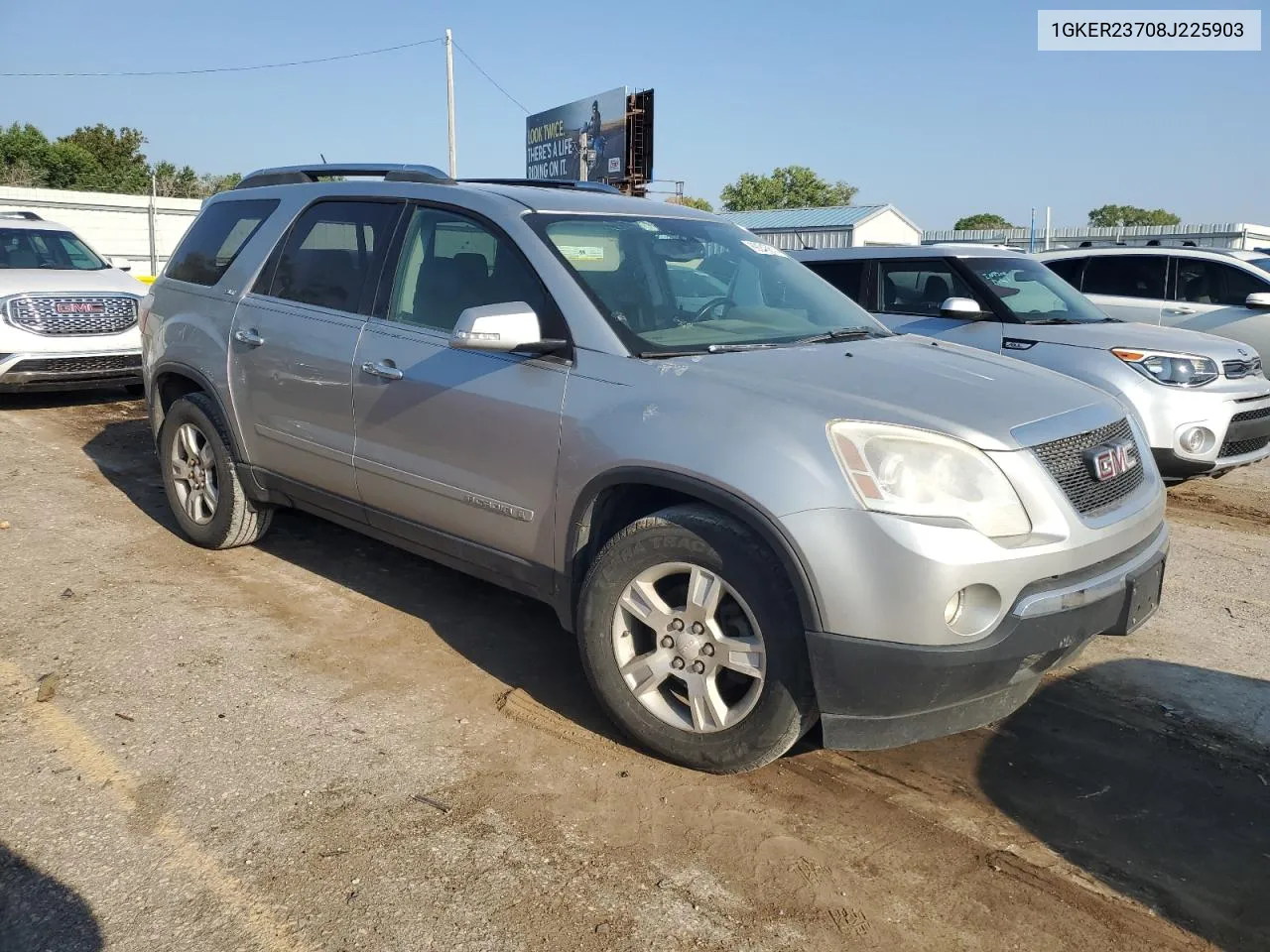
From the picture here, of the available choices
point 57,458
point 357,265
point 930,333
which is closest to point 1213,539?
point 930,333

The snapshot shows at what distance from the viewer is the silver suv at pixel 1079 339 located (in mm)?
6648

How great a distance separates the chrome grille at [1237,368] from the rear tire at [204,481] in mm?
6047

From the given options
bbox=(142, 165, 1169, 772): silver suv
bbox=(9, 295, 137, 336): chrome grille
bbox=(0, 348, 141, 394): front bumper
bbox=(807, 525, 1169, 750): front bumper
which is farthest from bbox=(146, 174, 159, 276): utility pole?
bbox=(807, 525, 1169, 750): front bumper

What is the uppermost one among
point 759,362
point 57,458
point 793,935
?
point 759,362

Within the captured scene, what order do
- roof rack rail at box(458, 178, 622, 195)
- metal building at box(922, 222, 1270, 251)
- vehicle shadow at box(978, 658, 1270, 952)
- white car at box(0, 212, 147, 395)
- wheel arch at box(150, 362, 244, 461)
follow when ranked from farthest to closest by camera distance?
metal building at box(922, 222, 1270, 251) → white car at box(0, 212, 147, 395) → wheel arch at box(150, 362, 244, 461) → roof rack rail at box(458, 178, 622, 195) → vehicle shadow at box(978, 658, 1270, 952)

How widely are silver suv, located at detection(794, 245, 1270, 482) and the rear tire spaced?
14.4 feet

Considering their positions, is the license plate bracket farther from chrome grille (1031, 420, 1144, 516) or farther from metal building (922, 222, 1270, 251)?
metal building (922, 222, 1270, 251)

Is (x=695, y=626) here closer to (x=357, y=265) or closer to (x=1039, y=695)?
(x=1039, y=695)

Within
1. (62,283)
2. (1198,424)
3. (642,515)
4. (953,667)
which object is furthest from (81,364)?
(1198,424)

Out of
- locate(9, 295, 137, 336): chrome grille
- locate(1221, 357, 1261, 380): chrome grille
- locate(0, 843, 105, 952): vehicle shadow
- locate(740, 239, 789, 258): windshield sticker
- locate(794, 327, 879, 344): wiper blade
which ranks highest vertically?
locate(740, 239, 789, 258): windshield sticker

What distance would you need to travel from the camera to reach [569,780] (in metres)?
3.30

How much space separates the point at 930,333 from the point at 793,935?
5761 mm

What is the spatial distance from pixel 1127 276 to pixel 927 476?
821cm

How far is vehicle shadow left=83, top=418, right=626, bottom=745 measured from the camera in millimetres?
4012
